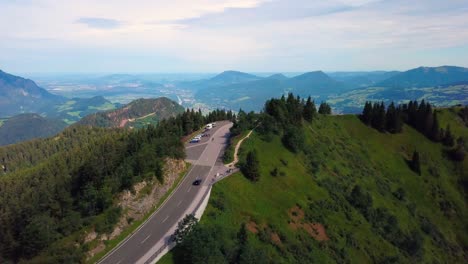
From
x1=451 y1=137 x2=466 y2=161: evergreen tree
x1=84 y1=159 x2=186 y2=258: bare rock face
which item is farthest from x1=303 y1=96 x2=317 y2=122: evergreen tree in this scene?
x1=84 y1=159 x2=186 y2=258: bare rock face

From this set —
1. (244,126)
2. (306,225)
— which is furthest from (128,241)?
(244,126)

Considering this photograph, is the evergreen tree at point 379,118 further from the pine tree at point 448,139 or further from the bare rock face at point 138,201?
the bare rock face at point 138,201

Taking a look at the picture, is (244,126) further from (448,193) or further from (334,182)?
(448,193)

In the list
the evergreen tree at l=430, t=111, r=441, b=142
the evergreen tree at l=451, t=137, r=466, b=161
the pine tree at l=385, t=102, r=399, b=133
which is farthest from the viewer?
the pine tree at l=385, t=102, r=399, b=133

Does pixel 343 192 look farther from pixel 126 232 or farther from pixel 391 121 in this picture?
pixel 391 121

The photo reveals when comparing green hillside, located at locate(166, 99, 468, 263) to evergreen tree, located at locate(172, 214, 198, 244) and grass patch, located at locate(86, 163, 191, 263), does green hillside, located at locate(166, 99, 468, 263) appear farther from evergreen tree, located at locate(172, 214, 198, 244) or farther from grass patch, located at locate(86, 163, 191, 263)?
grass patch, located at locate(86, 163, 191, 263)

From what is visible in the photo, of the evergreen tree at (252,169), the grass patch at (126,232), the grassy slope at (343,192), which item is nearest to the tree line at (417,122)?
the grassy slope at (343,192)
